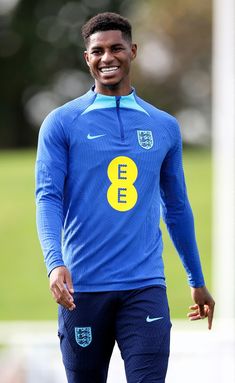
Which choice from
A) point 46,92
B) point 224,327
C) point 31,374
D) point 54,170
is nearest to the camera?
point 54,170

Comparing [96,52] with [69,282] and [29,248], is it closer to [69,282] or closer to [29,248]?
[69,282]

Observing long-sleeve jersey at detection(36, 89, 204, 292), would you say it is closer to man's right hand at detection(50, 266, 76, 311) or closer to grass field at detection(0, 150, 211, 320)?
man's right hand at detection(50, 266, 76, 311)

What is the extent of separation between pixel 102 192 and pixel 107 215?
0.35ft

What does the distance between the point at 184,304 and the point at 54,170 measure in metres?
12.0

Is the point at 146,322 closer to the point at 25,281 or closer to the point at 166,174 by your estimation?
the point at 166,174

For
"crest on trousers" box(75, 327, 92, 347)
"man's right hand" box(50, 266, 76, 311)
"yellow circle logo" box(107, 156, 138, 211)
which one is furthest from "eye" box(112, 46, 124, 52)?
"crest on trousers" box(75, 327, 92, 347)

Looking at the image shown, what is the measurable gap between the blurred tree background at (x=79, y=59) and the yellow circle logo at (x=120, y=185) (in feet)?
87.3

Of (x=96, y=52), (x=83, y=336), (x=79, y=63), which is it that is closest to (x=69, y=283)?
(x=83, y=336)

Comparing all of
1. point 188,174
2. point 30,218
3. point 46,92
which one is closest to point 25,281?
point 30,218

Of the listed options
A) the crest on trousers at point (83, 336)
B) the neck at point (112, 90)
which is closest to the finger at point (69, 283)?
the crest on trousers at point (83, 336)

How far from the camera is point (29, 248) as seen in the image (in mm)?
19922

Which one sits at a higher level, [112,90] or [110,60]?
[110,60]

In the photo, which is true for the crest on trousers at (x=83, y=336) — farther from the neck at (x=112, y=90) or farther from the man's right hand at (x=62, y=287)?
the neck at (x=112, y=90)

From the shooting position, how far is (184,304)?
57.7 feet
